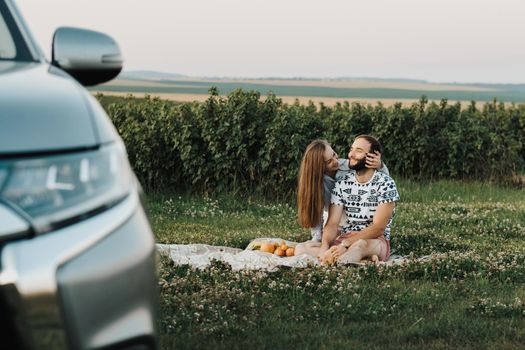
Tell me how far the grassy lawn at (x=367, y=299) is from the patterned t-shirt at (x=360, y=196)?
583 mm

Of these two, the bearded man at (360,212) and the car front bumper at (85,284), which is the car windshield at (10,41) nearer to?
the car front bumper at (85,284)

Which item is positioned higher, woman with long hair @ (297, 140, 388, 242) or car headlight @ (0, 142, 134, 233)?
car headlight @ (0, 142, 134, 233)

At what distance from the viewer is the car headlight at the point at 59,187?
240cm

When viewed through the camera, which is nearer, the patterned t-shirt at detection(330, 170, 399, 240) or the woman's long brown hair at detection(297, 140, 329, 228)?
the patterned t-shirt at detection(330, 170, 399, 240)

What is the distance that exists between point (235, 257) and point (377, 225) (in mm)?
1338

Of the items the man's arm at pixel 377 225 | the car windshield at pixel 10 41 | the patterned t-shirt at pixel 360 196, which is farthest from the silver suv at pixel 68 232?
the patterned t-shirt at pixel 360 196

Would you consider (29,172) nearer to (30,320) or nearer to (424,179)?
(30,320)

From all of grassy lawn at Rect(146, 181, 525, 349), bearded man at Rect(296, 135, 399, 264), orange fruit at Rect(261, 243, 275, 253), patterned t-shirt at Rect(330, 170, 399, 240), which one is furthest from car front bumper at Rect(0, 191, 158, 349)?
orange fruit at Rect(261, 243, 275, 253)

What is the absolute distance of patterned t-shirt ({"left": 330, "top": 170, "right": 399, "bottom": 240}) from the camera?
844cm

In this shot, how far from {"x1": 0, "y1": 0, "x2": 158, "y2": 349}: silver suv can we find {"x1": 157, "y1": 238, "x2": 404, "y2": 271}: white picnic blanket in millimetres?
4787

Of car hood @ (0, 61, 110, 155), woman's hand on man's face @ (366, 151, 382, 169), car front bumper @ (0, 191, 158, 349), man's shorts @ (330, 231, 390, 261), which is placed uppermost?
car hood @ (0, 61, 110, 155)

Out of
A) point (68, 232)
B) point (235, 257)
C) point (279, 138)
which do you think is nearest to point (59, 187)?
point (68, 232)

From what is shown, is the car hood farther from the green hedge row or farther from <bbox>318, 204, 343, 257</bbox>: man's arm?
the green hedge row

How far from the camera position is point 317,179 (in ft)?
28.6
